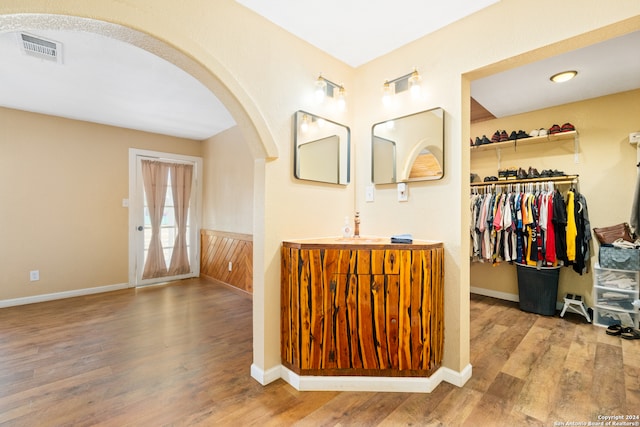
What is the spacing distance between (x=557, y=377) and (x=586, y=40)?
216cm

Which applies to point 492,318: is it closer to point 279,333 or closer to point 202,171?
point 279,333

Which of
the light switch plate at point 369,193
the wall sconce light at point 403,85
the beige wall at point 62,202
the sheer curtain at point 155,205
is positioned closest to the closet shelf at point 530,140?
the wall sconce light at point 403,85

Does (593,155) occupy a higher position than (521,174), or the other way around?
(593,155)

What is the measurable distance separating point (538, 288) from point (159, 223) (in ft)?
17.6

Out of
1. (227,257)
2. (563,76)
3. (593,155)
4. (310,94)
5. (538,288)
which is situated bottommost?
(538,288)

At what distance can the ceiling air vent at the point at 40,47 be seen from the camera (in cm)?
222

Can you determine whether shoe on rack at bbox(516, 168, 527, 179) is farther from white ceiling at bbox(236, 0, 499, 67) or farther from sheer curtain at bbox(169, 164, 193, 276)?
sheer curtain at bbox(169, 164, 193, 276)

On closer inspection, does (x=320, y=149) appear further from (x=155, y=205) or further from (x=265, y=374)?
(x=155, y=205)

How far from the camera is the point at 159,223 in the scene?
15.8ft

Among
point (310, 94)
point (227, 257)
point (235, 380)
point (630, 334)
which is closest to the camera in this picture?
point (235, 380)

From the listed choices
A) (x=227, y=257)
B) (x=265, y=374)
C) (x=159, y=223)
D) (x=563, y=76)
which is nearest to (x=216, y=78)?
(x=265, y=374)

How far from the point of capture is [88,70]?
106 inches

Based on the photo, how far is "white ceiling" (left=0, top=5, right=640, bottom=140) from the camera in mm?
1964

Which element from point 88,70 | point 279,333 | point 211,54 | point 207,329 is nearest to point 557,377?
point 279,333
